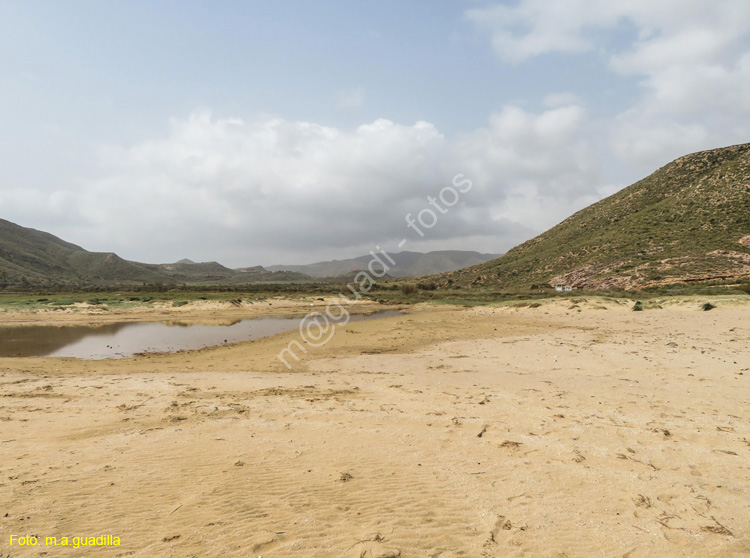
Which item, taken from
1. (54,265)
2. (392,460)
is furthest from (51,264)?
(392,460)

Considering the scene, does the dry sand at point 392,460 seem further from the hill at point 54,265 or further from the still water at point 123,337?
the hill at point 54,265

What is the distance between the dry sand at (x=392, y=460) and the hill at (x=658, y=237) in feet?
116

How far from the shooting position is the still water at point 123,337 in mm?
19266

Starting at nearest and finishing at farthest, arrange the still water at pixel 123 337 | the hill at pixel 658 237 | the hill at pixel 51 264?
the still water at pixel 123 337 → the hill at pixel 658 237 → the hill at pixel 51 264

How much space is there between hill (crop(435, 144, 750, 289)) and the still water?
4083 centimetres

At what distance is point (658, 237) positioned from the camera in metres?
46.7

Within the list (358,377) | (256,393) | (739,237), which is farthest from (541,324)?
(739,237)

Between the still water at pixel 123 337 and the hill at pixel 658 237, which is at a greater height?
the hill at pixel 658 237

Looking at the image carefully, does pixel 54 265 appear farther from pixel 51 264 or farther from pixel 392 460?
pixel 392 460

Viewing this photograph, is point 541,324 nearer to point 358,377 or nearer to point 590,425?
point 358,377

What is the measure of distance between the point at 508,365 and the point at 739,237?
46.6 metres

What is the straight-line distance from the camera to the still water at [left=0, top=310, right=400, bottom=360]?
63.2ft

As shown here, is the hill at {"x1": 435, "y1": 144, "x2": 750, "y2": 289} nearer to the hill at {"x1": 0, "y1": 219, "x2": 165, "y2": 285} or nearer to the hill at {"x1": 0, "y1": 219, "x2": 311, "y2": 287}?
the hill at {"x1": 0, "y1": 219, "x2": 311, "y2": 287}

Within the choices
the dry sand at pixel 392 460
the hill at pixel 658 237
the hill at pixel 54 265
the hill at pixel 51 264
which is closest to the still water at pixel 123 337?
the dry sand at pixel 392 460
